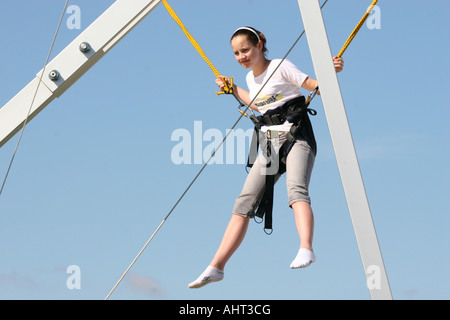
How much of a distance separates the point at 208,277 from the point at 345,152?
1.57 meters

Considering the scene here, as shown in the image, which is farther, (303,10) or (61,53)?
(61,53)

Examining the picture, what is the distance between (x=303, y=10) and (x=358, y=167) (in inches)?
47.1

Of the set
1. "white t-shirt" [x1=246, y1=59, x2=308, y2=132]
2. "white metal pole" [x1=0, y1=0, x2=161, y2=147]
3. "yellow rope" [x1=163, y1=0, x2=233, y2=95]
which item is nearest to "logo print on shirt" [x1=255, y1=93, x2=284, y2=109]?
"white t-shirt" [x1=246, y1=59, x2=308, y2=132]

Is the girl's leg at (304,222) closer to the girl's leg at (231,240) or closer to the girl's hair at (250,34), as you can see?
the girl's leg at (231,240)

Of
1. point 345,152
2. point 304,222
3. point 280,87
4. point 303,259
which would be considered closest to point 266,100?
point 280,87

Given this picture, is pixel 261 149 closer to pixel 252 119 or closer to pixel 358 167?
pixel 252 119

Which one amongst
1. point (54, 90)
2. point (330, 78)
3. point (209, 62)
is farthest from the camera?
point (209, 62)

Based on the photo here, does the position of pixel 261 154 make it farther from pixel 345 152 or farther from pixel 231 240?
pixel 345 152

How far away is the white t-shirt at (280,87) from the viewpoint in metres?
5.98

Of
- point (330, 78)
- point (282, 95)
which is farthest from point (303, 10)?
point (282, 95)

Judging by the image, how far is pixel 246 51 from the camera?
608cm

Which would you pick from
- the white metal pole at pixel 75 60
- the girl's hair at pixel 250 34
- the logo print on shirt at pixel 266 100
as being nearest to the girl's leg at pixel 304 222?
the logo print on shirt at pixel 266 100

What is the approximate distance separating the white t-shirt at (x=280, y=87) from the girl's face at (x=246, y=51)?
0.13 metres
